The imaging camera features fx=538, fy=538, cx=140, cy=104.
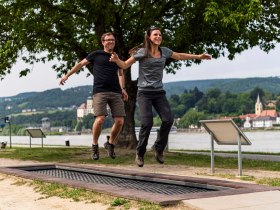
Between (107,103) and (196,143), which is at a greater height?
(107,103)

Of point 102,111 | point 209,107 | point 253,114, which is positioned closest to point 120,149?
point 102,111

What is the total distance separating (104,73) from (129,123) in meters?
12.5

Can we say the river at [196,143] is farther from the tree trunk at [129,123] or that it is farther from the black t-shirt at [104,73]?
the black t-shirt at [104,73]

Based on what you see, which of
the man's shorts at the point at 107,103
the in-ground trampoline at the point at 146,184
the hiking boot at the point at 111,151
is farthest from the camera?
the hiking boot at the point at 111,151

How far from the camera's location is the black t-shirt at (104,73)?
31.8 feet

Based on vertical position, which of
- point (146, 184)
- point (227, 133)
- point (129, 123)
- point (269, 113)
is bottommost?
point (146, 184)

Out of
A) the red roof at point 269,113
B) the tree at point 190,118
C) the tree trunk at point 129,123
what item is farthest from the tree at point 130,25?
the red roof at point 269,113

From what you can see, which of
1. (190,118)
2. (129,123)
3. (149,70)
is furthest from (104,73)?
(190,118)

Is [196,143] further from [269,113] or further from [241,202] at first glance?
[269,113]

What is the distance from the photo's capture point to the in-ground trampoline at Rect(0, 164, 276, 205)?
7115mm

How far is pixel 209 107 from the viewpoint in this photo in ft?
529

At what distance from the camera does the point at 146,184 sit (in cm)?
936

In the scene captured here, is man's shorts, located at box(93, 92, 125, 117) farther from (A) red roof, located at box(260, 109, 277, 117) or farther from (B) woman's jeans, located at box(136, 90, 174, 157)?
(A) red roof, located at box(260, 109, 277, 117)

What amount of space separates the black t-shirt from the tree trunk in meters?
12.0
